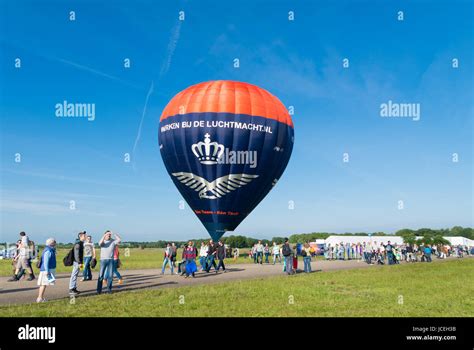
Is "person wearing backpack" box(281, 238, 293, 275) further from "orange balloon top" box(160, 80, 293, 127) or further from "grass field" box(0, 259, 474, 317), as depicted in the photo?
"orange balloon top" box(160, 80, 293, 127)

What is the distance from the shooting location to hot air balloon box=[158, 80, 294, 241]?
1164 inches

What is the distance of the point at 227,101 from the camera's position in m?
30.3

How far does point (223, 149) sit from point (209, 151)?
1029 millimetres

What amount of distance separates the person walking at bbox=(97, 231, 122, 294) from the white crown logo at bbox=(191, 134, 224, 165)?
52.6 feet

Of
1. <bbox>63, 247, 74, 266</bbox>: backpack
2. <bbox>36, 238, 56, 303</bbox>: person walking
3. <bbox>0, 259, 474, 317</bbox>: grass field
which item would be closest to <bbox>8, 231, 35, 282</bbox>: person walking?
<bbox>63, 247, 74, 266</bbox>: backpack

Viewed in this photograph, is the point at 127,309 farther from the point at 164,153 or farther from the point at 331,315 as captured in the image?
the point at 164,153

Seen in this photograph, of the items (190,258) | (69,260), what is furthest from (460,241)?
(69,260)

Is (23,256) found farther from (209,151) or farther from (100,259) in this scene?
(209,151)

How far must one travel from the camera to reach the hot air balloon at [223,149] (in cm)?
2958

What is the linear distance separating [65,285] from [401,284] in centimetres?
1375

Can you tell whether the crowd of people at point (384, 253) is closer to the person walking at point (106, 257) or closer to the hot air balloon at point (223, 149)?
the hot air balloon at point (223, 149)

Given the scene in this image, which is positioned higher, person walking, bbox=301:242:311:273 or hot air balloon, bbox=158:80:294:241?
hot air balloon, bbox=158:80:294:241

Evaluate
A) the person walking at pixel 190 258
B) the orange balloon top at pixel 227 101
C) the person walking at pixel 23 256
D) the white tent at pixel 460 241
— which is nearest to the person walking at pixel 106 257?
the person walking at pixel 190 258
